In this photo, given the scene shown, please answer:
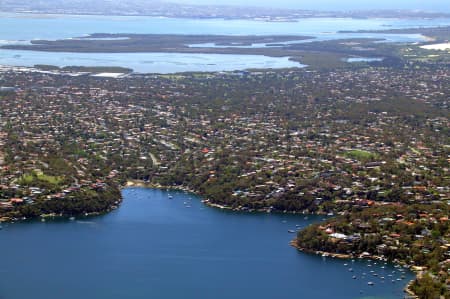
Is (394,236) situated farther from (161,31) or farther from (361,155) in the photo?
(161,31)

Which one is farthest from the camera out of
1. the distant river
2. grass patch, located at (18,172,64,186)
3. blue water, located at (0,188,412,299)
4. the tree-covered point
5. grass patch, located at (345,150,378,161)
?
the distant river

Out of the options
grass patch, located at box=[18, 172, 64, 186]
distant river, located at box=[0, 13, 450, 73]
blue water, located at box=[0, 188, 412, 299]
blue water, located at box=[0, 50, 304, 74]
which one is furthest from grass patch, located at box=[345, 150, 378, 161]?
distant river, located at box=[0, 13, 450, 73]

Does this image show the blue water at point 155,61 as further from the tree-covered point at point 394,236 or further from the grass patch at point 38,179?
the tree-covered point at point 394,236

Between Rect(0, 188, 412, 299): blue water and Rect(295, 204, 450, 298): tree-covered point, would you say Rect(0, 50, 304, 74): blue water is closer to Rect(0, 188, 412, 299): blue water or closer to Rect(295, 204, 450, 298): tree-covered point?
Rect(0, 188, 412, 299): blue water

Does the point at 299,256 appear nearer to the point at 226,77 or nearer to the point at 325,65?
the point at 226,77

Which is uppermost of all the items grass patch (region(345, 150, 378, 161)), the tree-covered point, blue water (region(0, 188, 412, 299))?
grass patch (region(345, 150, 378, 161))

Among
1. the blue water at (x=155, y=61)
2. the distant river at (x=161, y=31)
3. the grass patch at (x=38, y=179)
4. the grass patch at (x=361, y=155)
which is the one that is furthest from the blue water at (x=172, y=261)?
the distant river at (x=161, y=31)
